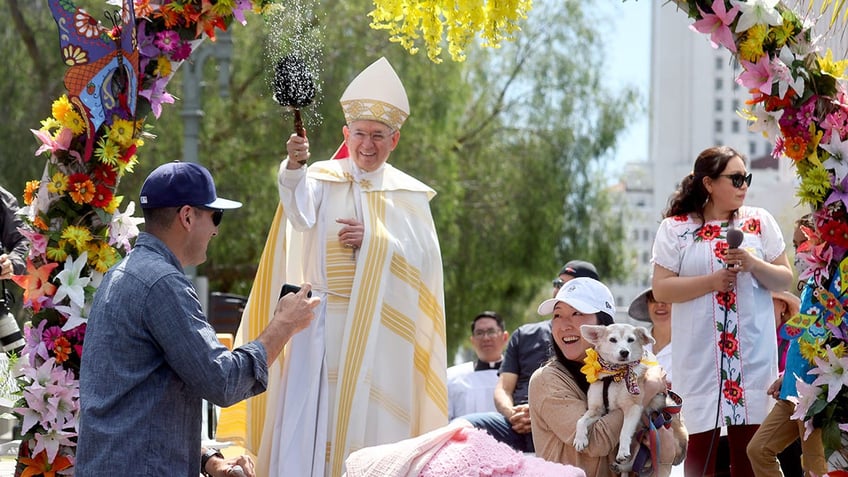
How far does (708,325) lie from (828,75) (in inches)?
66.2

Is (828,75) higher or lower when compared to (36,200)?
higher

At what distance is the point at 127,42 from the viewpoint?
6023 millimetres

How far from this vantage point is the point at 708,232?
6711 mm

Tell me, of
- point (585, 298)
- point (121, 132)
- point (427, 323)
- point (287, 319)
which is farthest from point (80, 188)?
point (585, 298)

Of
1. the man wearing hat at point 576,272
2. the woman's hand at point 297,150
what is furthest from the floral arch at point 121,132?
the man wearing hat at point 576,272

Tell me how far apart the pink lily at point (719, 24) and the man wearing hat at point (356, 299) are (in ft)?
6.88

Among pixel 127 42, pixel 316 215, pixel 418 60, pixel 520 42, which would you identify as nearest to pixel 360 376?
pixel 316 215

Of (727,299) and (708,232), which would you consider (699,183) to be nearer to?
(708,232)

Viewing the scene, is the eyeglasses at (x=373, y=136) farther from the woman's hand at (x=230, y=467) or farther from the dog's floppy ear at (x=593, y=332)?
the woman's hand at (x=230, y=467)

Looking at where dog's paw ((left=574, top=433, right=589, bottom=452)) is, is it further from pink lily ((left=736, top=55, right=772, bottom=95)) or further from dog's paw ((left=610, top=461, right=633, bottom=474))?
pink lily ((left=736, top=55, right=772, bottom=95))

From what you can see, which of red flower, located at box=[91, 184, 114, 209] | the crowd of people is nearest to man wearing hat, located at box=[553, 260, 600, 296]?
the crowd of people

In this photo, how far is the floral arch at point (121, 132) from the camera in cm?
541

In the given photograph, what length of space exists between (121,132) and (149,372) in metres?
2.23

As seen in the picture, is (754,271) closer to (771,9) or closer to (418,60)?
(771,9)
